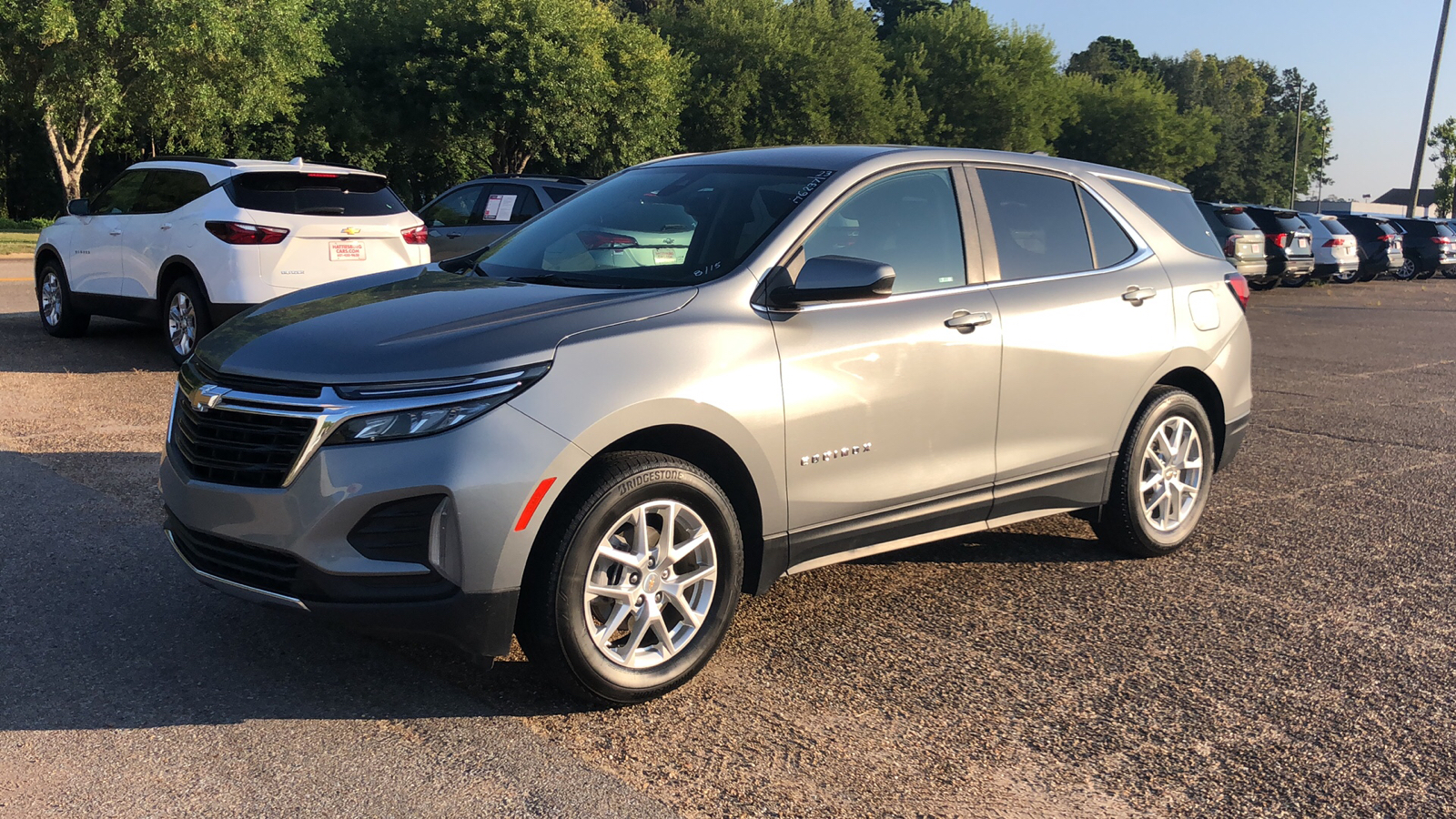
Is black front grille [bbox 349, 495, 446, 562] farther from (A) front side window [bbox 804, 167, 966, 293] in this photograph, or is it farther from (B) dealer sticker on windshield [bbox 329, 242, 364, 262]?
(B) dealer sticker on windshield [bbox 329, 242, 364, 262]

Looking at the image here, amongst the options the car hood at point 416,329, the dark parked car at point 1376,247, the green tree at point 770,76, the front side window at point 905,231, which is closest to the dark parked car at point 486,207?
the front side window at point 905,231

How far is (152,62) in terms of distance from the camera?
89.5ft

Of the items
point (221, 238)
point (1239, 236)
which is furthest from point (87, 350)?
point (1239, 236)

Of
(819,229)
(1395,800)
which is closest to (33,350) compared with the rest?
(819,229)

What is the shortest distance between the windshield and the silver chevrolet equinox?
0.05 feet

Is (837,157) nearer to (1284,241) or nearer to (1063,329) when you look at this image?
(1063,329)

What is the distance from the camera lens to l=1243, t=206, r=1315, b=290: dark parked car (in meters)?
23.7

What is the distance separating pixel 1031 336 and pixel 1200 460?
146 cm

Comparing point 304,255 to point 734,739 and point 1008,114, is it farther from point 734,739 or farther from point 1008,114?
point 1008,114

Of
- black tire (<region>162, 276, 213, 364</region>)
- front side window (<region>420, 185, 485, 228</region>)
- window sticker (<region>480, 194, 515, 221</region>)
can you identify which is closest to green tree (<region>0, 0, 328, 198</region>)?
front side window (<region>420, 185, 485, 228</region>)

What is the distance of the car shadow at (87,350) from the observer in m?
9.73

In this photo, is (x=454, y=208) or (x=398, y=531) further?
(x=454, y=208)

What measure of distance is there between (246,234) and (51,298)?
11.3 ft

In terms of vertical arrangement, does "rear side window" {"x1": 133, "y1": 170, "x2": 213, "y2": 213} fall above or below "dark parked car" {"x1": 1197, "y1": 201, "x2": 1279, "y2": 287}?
above
